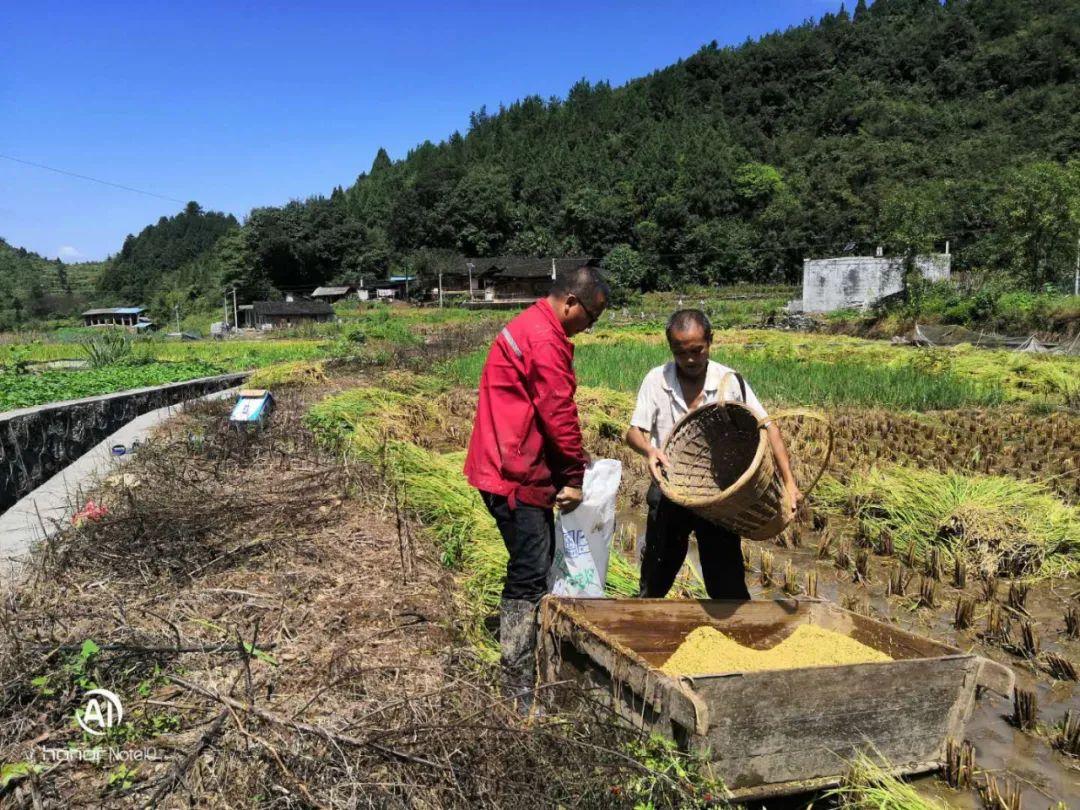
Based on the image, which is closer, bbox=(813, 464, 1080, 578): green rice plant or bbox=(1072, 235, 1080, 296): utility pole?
bbox=(813, 464, 1080, 578): green rice plant

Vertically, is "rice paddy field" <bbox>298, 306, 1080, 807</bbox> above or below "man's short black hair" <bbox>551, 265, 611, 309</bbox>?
below

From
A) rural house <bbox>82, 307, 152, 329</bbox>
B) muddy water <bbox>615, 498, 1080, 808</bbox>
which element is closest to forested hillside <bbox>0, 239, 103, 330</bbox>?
rural house <bbox>82, 307, 152, 329</bbox>

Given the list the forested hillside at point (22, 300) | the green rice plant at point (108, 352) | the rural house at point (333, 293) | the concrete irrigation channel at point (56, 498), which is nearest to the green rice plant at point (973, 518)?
the concrete irrigation channel at point (56, 498)

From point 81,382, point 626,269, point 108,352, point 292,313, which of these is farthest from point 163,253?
point 81,382

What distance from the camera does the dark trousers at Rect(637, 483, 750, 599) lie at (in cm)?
313

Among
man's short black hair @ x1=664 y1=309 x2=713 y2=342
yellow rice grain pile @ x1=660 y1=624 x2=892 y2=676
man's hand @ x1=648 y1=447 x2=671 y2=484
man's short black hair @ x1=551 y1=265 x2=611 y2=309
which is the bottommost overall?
yellow rice grain pile @ x1=660 y1=624 x2=892 y2=676

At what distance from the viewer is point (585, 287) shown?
2664 mm

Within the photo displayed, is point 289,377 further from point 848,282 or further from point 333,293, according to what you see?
point 333,293

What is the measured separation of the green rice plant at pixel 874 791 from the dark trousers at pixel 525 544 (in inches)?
48.2

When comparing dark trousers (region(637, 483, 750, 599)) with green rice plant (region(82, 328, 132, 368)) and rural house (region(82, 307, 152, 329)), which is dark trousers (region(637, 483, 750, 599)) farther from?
rural house (region(82, 307, 152, 329))

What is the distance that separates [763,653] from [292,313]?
50.7m

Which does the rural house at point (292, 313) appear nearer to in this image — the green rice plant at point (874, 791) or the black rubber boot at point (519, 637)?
the black rubber boot at point (519, 637)

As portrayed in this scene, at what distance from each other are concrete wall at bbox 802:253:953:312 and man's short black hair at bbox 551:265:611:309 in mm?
32078

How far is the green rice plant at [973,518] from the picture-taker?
4.64m
